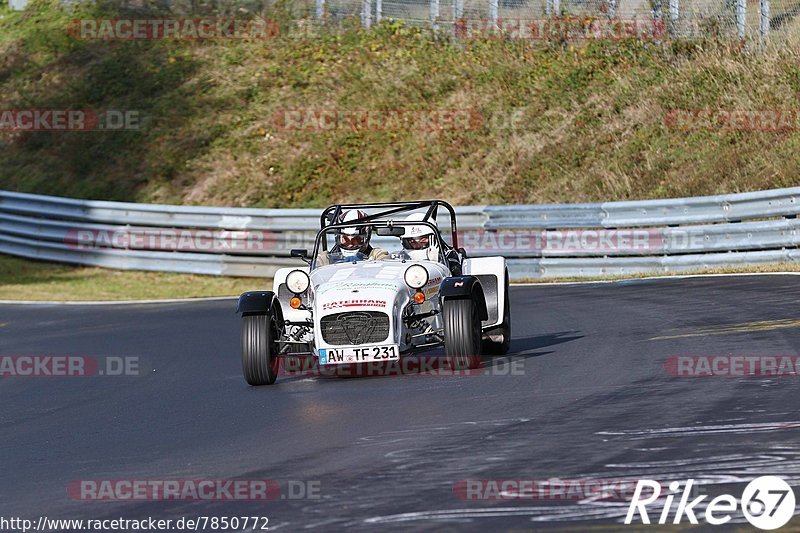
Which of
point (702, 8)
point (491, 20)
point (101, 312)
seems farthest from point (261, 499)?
point (491, 20)

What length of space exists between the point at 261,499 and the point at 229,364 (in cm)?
612

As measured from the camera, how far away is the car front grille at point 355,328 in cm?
1002

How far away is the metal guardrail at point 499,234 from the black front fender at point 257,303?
9191 mm

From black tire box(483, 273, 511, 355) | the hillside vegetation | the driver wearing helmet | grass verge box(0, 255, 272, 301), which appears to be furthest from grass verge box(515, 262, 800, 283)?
the driver wearing helmet

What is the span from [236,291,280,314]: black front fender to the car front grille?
48 centimetres

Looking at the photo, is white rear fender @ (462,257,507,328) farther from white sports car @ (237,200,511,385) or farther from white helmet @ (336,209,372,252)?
white helmet @ (336,209,372,252)

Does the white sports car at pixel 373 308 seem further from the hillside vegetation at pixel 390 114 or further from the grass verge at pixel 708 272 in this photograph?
the hillside vegetation at pixel 390 114

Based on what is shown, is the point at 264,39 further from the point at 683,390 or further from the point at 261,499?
the point at 261,499

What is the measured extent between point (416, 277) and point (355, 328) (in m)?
0.72

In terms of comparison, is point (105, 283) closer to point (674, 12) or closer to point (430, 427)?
point (674, 12)

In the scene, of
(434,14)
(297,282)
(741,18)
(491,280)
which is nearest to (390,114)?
(434,14)


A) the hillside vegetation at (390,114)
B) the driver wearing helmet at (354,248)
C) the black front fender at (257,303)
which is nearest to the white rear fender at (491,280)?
the driver wearing helmet at (354,248)

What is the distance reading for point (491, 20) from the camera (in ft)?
92.0

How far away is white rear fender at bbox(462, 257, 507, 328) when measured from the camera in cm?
1119
